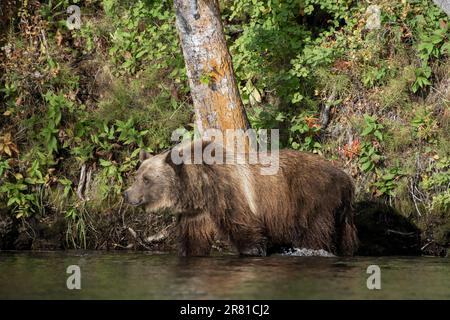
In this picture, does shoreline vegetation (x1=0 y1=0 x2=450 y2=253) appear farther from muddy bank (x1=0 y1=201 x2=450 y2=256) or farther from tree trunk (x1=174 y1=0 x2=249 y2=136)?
tree trunk (x1=174 y1=0 x2=249 y2=136)

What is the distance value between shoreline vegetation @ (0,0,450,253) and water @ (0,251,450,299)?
3.72ft

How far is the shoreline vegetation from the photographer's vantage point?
12.0m

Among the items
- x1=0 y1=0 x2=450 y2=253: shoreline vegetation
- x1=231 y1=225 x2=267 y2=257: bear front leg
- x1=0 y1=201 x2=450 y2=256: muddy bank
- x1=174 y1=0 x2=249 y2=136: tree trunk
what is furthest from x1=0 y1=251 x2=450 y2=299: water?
x1=174 y1=0 x2=249 y2=136: tree trunk

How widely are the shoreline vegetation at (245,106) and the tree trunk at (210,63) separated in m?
1.49

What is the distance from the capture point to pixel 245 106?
12.7 meters

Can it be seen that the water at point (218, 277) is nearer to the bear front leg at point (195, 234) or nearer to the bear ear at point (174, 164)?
the bear front leg at point (195, 234)

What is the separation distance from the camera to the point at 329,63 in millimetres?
12625

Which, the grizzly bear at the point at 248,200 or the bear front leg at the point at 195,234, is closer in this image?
the grizzly bear at the point at 248,200

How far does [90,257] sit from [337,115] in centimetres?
Answer: 369

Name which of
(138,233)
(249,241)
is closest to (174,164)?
(249,241)

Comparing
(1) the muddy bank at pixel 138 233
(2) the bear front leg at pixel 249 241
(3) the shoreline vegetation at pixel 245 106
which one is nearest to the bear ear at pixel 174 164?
(2) the bear front leg at pixel 249 241

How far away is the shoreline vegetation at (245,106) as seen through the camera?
39.3ft
